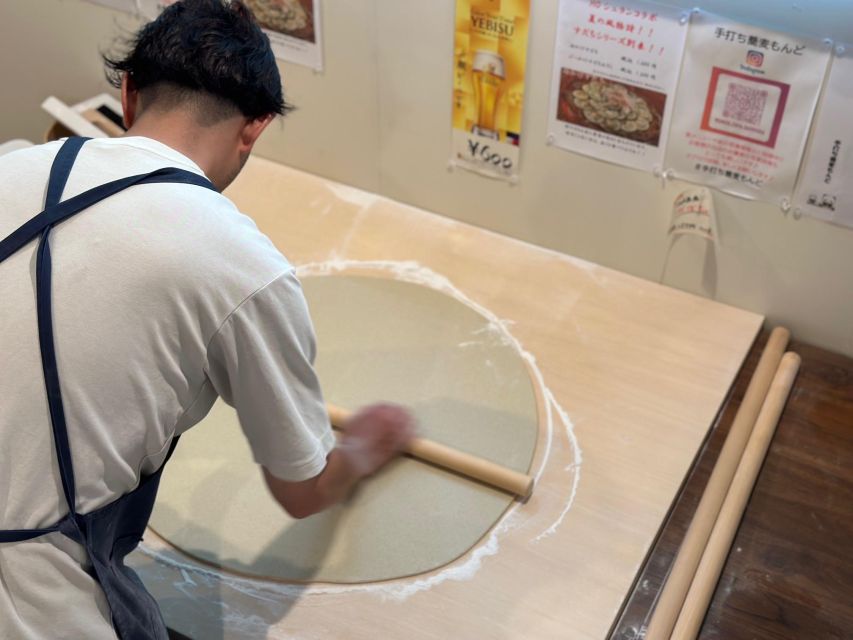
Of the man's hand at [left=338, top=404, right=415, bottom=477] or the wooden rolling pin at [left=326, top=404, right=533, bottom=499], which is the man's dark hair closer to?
the man's hand at [left=338, top=404, right=415, bottom=477]

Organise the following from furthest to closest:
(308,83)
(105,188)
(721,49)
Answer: (308,83)
(721,49)
(105,188)

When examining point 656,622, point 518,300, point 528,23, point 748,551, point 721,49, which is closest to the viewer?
point 656,622

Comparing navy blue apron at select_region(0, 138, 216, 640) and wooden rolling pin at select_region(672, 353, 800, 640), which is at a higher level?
navy blue apron at select_region(0, 138, 216, 640)

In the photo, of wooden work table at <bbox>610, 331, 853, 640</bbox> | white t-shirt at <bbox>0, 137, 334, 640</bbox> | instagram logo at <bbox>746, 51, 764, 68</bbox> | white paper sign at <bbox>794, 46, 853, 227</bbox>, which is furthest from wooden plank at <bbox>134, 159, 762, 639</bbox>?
instagram logo at <bbox>746, 51, 764, 68</bbox>

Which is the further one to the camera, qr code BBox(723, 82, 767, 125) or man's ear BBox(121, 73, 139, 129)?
qr code BBox(723, 82, 767, 125)

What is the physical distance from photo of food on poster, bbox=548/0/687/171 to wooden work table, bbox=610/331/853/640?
45cm

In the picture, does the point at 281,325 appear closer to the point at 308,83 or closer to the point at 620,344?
the point at 620,344

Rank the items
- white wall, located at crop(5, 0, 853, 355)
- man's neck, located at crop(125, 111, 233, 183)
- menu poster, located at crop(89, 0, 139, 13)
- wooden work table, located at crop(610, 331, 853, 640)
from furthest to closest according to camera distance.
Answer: menu poster, located at crop(89, 0, 139, 13) → white wall, located at crop(5, 0, 853, 355) → wooden work table, located at crop(610, 331, 853, 640) → man's neck, located at crop(125, 111, 233, 183)

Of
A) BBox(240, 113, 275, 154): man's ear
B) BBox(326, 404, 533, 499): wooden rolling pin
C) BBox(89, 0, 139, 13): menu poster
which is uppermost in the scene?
BBox(89, 0, 139, 13): menu poster

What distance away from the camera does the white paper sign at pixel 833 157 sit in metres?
1.44

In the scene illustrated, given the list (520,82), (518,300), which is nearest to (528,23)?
(520,82)

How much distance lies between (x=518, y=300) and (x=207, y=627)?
0.81 m

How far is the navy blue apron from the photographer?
2.81 ft

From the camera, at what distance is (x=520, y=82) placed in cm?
171
